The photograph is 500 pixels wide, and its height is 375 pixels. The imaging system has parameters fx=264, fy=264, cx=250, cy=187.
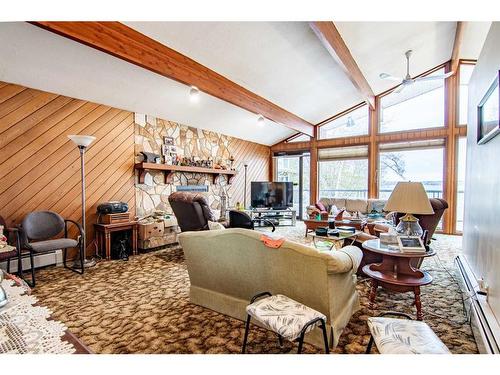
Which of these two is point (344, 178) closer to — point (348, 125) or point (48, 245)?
point (348, 125)

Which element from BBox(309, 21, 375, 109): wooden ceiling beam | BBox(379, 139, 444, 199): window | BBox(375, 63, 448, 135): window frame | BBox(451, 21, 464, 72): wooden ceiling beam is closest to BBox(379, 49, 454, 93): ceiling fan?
BBox(309, 21, 375, 109): wooden ceiling beam

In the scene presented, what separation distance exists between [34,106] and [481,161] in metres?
5.50

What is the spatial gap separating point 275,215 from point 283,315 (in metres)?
6.13

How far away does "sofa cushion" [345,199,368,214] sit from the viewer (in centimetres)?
648

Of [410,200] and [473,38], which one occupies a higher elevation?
[473,38]

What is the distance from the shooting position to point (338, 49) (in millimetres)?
4117

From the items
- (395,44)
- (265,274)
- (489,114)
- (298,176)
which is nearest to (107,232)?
(265,274)

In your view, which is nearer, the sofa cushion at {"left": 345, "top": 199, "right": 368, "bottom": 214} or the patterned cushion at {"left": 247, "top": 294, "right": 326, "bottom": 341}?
the patterned cushion at {"left": 247, "top": 294, "right": 326, "bottom": 341}

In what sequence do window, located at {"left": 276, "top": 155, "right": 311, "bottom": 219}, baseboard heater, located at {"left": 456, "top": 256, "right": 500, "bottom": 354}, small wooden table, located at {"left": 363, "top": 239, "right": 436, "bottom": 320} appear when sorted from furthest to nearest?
window, located at {"left": 276, "top": 155, "right": 311, "bottom": 219} < small wooden table, located at {"left": 363, "top": 239, "right": 436, "bottom": 320} < baseboard heater, located at {"left": 456, "top": 256, "right": 500, "bottom": 354}

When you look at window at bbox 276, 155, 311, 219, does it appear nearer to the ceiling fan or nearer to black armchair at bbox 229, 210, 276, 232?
the ceiling fan

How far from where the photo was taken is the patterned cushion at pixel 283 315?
148 centimetres

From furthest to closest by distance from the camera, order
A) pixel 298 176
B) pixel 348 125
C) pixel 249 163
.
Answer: pixel 298 176, pixel 249 163, pixel 348 125

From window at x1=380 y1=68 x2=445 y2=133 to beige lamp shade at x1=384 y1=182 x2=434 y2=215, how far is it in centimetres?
526
